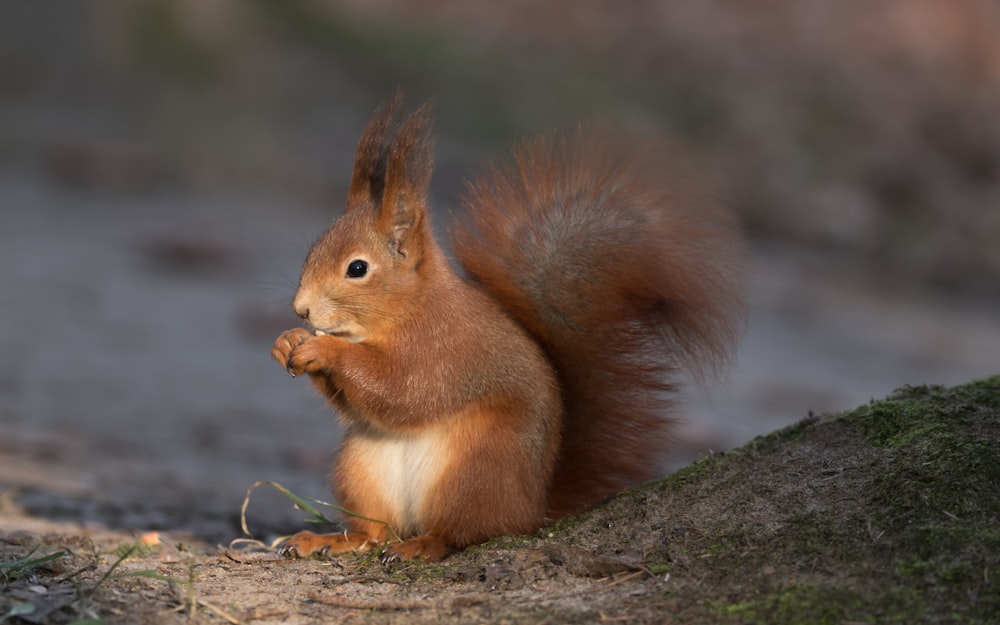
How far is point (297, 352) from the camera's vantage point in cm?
217

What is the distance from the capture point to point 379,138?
2297 mm

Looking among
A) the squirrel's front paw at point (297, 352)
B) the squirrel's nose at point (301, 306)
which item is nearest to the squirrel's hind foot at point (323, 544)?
the squirrel's front paw at point (297, 352)

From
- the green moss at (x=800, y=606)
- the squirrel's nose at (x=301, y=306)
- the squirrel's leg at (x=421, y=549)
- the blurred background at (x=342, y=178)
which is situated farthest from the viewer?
the blurred background at (x=342, y=178)

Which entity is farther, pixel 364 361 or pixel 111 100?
pixel 111 100

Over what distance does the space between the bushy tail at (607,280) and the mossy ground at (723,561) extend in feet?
0.44

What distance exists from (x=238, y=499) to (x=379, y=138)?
1491 millimetres

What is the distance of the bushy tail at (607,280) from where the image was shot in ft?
7.32

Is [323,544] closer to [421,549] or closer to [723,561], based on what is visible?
[421,549]

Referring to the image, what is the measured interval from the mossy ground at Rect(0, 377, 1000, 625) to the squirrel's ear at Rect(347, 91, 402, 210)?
28.5 inches

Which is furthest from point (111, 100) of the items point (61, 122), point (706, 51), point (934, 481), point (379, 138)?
point (934, 481)

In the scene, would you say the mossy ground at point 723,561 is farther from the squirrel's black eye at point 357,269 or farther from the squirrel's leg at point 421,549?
the squirrel's black eye at point 357,269

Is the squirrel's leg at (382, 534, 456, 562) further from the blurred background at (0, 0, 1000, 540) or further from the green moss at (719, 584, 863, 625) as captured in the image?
the blurred background at (0, 0, 1000, 540)

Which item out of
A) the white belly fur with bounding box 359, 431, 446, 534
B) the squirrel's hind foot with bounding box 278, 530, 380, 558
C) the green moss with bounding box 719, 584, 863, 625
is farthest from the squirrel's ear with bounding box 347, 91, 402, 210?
the green moss with bounding box 719, 584, 863, 625

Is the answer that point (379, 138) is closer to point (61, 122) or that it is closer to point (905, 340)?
point (905, 340)
